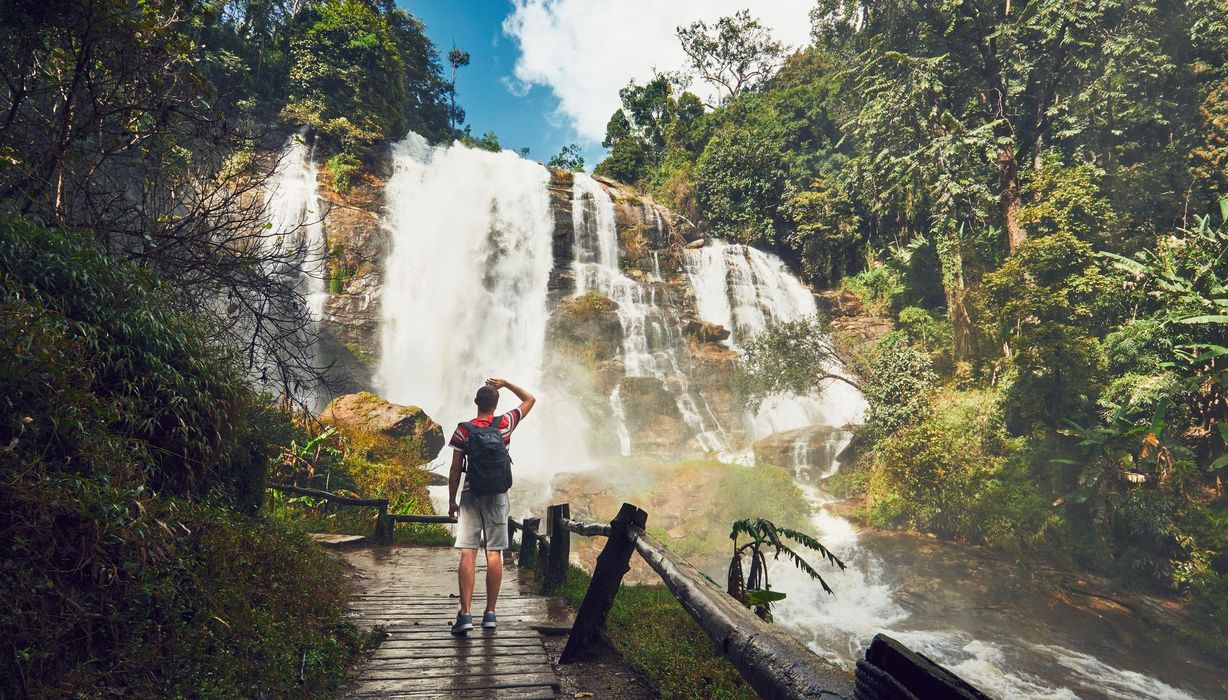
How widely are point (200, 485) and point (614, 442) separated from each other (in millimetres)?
16848

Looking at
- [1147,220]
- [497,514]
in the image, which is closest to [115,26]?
[497,514]

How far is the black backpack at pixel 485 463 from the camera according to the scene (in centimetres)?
430

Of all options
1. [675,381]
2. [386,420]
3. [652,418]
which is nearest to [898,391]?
[675,381]

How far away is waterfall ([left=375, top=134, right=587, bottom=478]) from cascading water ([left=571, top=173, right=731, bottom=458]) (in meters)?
1.71

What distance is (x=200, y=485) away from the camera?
15.5 ft

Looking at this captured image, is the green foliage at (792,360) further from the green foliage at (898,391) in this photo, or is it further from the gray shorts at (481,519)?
the gray shorts at (481,519)

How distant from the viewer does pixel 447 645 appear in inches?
157

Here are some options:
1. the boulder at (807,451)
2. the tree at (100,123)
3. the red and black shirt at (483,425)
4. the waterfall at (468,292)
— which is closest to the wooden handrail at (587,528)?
the red and black shirt at (483,425)

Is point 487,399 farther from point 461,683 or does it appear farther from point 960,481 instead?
point 960,481

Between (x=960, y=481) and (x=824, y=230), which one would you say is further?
(x=824, y=230)

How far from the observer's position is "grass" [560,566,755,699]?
3.43 m

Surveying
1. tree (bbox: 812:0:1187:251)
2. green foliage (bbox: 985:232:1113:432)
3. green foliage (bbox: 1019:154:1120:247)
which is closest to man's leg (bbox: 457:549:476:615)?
green foliage (bbox: 985:232:1113:432)

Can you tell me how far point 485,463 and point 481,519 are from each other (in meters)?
0.47

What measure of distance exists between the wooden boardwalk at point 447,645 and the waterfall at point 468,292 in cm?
1264
